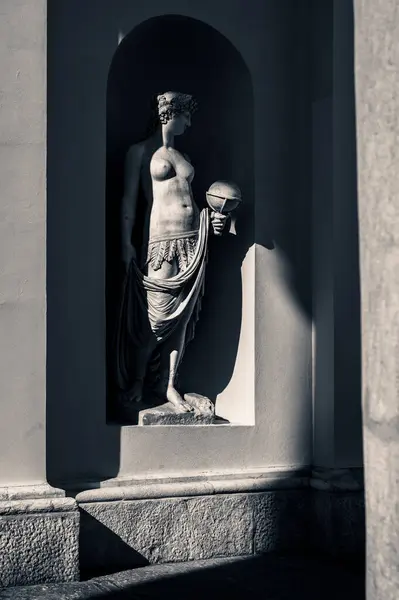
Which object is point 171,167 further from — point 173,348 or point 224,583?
point 224,583

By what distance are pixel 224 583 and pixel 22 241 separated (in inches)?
95.5

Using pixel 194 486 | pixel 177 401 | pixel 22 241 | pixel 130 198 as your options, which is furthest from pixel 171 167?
pixel 194 486

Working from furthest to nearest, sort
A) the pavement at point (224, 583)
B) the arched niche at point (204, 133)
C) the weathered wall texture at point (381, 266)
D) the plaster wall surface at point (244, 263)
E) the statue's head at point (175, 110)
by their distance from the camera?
the arched niche at point (204, 133) < the statue's head at point (175, 110) < the plaster wall surface at point (244, 263) < the pavement at point (224, 583) < the weathered wall texture at point (381, 266)

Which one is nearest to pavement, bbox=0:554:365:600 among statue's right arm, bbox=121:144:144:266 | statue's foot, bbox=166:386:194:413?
statue's foot, bbox=166:386:194:413

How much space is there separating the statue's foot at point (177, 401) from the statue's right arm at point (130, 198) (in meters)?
0.96

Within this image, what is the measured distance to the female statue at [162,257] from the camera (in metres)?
6.85

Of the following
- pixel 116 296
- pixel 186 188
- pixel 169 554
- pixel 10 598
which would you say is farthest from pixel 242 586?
pixel 186 188

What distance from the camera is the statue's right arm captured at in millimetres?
6836

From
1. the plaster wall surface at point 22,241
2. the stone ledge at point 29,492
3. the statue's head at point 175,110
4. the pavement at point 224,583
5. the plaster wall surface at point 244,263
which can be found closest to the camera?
the pavement at point 224,583

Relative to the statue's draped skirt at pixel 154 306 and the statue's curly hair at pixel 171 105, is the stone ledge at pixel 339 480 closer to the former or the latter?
the statue's draped skirt at pixel 154 306

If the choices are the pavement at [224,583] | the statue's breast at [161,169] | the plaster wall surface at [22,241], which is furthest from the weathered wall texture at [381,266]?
the statue's breast at [161,169]

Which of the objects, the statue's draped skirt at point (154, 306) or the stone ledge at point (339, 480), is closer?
the stone ledge at point (339, 480)

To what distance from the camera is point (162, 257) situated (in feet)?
22.4

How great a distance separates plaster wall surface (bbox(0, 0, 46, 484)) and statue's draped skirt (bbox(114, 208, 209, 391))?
1.00m
